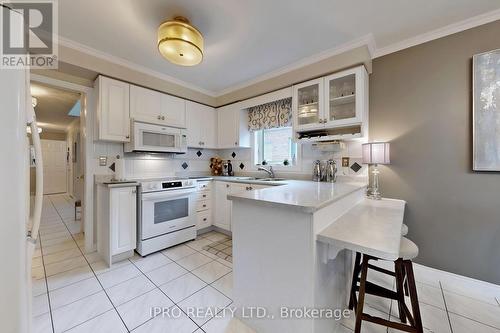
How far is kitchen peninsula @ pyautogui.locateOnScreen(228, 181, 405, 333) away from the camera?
1108mm

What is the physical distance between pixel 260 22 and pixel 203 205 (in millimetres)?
2537

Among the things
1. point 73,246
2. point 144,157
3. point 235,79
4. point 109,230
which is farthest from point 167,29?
point 73,246

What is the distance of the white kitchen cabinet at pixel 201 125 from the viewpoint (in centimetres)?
340

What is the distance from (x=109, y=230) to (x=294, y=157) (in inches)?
104

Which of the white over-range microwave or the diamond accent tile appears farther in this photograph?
the white over-range microwave

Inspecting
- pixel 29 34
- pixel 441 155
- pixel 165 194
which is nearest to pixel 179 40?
pixel 29 34

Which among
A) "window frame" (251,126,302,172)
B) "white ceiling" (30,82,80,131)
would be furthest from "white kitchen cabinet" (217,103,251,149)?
"white ceiling" (30,82,80,131)

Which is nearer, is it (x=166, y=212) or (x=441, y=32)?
(x=441, y=32)

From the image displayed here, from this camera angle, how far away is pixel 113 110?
8.26 feet

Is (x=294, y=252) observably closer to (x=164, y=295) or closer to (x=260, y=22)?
(x=164, y=295)

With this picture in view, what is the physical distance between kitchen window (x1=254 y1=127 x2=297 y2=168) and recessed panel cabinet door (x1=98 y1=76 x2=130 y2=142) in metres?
2.04

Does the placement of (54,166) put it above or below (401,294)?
above

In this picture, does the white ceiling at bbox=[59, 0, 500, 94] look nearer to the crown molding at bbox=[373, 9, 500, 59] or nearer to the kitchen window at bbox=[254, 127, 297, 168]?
the crown molding at bbox=[373, 9, 500, 59]

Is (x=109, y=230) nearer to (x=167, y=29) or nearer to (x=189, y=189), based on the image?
(x=189, y=189)
